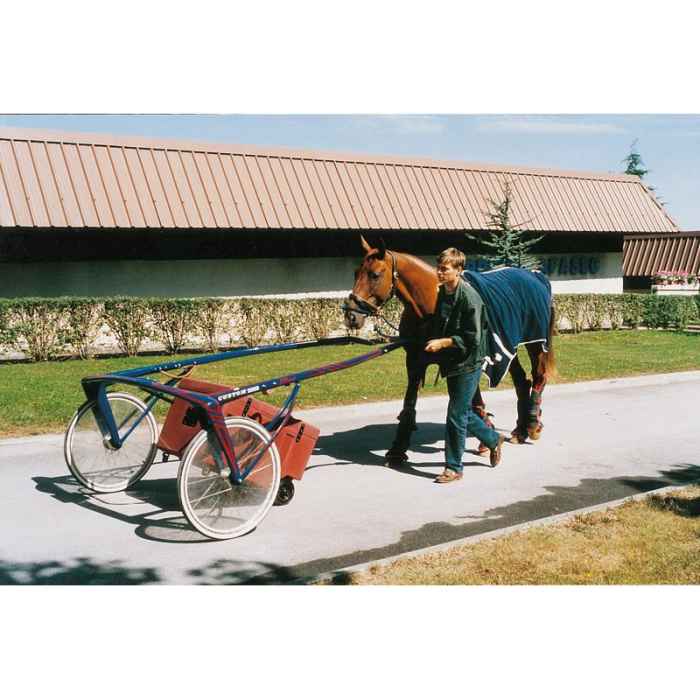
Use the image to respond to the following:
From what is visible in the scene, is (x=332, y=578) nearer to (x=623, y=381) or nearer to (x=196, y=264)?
(x=623, y=381)

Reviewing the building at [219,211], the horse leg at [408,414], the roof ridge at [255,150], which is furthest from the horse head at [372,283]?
the roof ridge at [255,150]

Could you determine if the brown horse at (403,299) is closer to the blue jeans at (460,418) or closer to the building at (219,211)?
the blue jeans at (460,418)

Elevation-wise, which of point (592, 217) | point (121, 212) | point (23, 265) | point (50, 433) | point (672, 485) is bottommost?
point (50, 433)

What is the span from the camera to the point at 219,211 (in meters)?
15.2

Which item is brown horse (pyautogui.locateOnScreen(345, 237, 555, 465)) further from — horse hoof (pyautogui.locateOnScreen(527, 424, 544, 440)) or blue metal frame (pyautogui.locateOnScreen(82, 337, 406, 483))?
horse hoof (pyautogui.locateOnScreen(527, 424, 544, 440))

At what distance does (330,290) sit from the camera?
1441 cm

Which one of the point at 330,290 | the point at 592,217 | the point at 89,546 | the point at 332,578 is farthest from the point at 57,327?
the point at 592,217

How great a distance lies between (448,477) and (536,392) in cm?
221

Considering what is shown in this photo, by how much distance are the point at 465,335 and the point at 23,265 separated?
386 inches

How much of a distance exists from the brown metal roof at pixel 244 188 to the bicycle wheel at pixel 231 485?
9.36 meters

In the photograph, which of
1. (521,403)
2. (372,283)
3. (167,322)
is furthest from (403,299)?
(167,322)

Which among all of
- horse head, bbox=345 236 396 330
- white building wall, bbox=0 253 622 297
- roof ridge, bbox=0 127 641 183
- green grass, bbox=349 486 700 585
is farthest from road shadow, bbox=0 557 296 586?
roof ridge, bbox=0 127 641 183

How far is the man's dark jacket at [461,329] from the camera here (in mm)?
5945

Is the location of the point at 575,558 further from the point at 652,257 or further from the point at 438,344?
the point at 652,257
